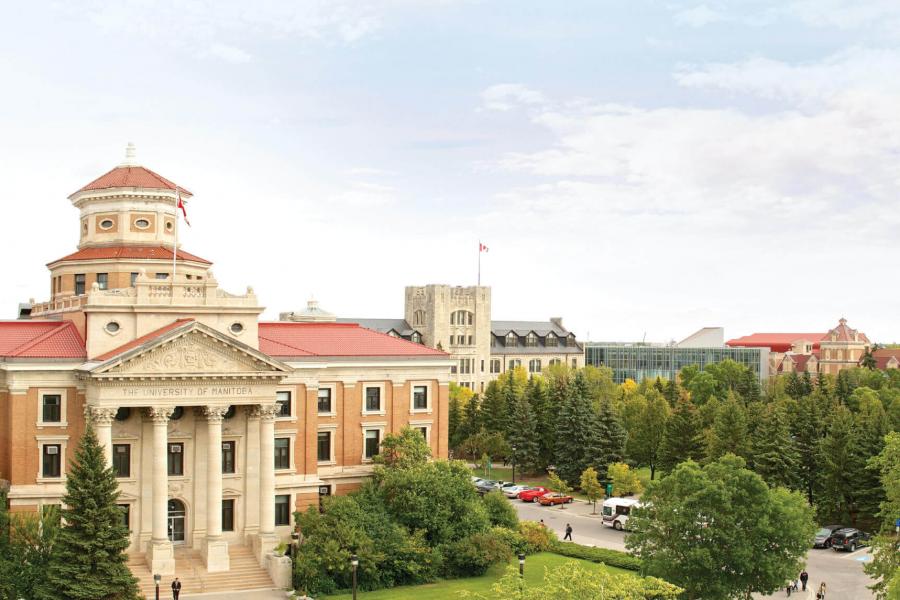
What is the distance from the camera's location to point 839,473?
71.5m

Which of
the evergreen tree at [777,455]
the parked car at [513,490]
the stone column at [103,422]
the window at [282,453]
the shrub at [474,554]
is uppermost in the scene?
the stone column at [103,422]

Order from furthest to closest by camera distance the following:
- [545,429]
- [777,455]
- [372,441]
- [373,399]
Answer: [545,429] → [777,455] → [373,399] → [372,441]

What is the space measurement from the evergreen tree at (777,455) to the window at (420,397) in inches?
1005

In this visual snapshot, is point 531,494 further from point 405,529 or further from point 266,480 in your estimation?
point 266,480

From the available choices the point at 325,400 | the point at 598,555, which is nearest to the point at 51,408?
the point at 325,400

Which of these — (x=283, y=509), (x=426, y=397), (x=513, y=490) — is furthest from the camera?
(x=513, y=490)

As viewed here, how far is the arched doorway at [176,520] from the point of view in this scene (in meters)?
55.0

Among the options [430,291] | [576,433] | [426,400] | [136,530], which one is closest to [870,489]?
[576,433]

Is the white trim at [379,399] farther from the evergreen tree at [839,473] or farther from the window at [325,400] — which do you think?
the evergreen tree at [839,473]

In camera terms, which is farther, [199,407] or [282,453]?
[282,453]

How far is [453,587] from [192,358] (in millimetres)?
17707

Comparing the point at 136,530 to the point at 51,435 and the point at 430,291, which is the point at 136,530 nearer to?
the point at 51,435

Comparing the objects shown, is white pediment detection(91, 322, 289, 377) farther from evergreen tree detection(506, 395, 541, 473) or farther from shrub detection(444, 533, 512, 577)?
evergreen tree detection(506, 395, 541, 473)

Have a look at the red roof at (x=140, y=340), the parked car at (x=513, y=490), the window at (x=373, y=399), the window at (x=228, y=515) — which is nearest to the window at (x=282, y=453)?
the window at (x=228, y=515)
